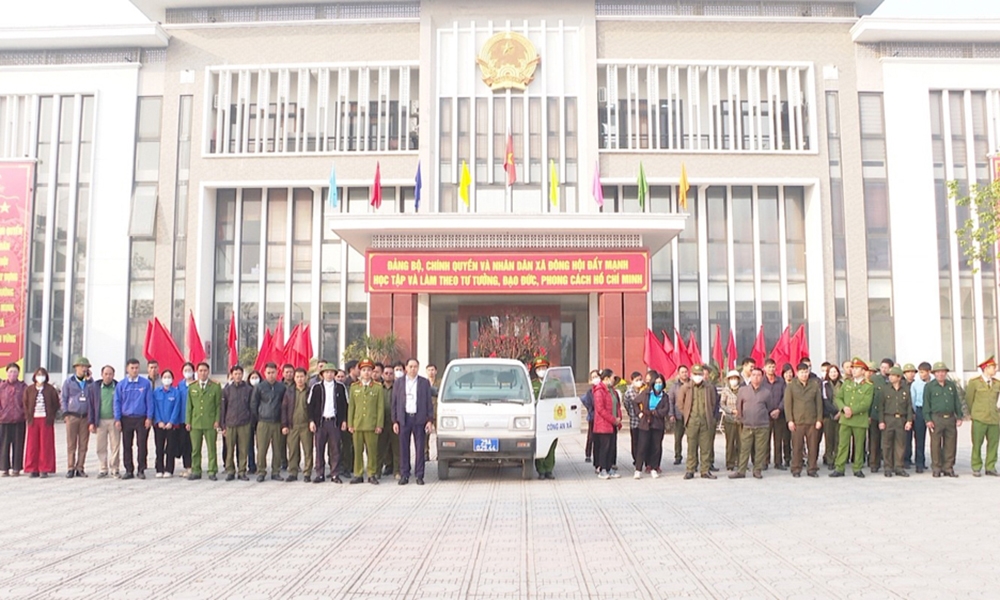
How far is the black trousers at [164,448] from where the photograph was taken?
10852 millimetres

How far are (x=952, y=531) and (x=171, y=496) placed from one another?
7819 millimetres

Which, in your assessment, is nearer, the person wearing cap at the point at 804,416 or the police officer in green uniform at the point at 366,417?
the police officer in green uniform at the point at 366,417

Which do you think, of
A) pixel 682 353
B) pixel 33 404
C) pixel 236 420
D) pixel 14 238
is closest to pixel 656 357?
pixel 682 353

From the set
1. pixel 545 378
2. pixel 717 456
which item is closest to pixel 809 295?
pixel 717 456

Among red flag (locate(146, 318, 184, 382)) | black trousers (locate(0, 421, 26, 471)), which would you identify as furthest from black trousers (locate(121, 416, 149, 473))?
red flag (locate(146, 318, 184, 382))

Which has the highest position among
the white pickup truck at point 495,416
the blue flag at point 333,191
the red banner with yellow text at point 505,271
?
the blue flag at point 333,191

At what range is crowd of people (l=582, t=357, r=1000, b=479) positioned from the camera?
427 inches

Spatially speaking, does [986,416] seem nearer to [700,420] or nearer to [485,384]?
[700,420]

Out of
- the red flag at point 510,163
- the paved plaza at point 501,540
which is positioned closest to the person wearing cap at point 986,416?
the paved plaza at point 501,540

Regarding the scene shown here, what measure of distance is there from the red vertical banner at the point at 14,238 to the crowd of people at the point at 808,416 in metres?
22.2

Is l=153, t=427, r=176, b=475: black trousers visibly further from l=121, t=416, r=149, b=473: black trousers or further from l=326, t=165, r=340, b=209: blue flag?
l=326, t=165, r=340, b=209: blue flag

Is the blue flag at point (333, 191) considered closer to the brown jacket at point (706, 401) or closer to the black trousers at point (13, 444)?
the black trousers at point (13, 444)

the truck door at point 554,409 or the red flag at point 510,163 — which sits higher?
the red flag at point 510,163

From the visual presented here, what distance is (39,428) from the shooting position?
1085cm
